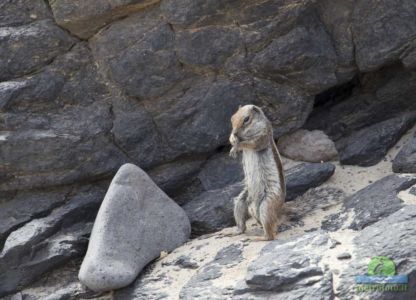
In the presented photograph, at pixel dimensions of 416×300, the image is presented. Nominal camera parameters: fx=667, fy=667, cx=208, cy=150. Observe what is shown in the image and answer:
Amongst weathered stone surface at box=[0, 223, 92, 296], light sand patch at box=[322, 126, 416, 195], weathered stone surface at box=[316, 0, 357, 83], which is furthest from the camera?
weathered stone surface at box=[316, 0, 357, 83]

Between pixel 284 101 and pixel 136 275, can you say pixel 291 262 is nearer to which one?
pixel 136 275

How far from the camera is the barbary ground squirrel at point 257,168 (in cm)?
710

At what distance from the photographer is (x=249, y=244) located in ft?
22.6

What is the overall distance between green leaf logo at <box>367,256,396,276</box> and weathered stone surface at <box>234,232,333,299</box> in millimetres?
365

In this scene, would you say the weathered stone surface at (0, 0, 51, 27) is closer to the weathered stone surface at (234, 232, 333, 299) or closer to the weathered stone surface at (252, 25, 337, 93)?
the weathered stone surface at (252, 25, 337, 93)

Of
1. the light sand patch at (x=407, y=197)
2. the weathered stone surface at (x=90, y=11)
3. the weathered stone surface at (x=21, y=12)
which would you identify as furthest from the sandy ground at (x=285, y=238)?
the weathered stone surface at (x=21, y=12)

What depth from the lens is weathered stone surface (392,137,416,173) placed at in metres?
7.25

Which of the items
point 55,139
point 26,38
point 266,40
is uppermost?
point 26,38

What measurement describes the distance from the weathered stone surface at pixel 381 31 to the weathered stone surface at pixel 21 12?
373cm

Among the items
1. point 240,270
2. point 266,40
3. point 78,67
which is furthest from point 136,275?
point 266,40

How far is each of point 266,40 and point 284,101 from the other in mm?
783

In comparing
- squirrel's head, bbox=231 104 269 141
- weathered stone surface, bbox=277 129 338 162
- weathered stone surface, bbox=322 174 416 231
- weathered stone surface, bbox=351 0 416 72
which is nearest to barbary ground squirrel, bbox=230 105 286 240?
squirrel's head, bbox=231 104 269 141

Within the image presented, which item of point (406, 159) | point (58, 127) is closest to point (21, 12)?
point (58, 127)

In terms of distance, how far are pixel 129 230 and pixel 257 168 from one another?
153 centimetres
